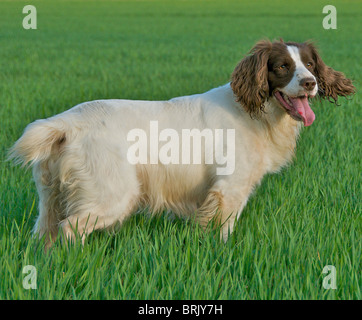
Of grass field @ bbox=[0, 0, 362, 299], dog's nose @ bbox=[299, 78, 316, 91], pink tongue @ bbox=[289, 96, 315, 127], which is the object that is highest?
dog's nose @ bbox=[299, 78, 316, 91]

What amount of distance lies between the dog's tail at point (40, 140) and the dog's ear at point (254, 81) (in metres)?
1.20

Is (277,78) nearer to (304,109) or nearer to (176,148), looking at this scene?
(304,109)

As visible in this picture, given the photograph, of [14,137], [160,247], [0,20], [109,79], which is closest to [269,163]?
[160,247]

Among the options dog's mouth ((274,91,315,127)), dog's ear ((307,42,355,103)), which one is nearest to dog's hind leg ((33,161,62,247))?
dog's mouth ((274,91,315,127))

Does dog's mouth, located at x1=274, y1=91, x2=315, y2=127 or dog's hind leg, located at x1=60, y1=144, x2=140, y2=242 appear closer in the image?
dog's hind leg, located at x1=60, y1=144, x2=140, y2=242

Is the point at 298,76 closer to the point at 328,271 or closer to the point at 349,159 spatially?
the point at 328,271

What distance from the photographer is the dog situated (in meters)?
3.20

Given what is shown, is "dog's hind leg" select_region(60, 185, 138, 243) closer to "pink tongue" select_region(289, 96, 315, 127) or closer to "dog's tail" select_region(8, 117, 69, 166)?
"dog's tail" select_region(8, 117, 69, 166)

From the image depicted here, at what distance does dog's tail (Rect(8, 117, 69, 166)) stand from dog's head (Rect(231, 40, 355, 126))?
1.24m

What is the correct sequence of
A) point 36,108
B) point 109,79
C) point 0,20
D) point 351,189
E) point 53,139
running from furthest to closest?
point 0,20 → point 109,79 → point 36,108 → point 351,189 → point 53,139

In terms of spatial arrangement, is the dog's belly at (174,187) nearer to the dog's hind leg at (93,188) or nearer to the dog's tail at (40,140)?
the dog's hind leg at (93,188)

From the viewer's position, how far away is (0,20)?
24.8 metres

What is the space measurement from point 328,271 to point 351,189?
5.91 ft
